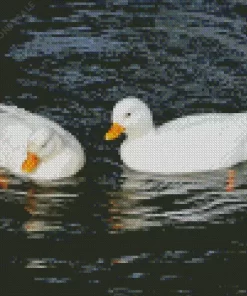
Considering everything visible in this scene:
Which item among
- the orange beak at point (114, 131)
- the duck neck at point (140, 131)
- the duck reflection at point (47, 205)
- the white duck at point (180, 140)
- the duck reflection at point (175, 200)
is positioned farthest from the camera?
the duck neck at point (140, 131)

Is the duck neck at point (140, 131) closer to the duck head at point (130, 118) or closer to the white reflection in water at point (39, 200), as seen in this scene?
the duck head at point (130, 118)

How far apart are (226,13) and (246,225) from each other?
533 cm

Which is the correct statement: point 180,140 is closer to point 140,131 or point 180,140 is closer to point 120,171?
point 140,131

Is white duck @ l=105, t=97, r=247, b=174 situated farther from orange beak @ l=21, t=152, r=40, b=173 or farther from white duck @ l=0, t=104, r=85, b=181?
orange beak @ l=21, t=152, r=40, b=173

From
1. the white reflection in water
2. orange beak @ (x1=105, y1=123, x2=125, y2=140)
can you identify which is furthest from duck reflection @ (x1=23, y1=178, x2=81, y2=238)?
orange beak @ (x1=105, y1=123, x2=125, y2=140)

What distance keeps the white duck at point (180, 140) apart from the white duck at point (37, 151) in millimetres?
502

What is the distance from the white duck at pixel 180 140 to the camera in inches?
533

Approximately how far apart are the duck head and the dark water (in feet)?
1.07

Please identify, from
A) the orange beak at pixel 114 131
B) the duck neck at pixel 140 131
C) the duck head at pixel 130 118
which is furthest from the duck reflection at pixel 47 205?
the duck neck at pixel 140 131

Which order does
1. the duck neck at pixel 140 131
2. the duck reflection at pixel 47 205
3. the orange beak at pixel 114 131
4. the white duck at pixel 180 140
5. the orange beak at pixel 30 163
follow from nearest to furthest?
the duck reflection at pixel 47 205, the orange beak at pixel 30 163, the white duck at pixel 180 140, the orange beak at pixel 114 131, the duck neck at pixel 140 131

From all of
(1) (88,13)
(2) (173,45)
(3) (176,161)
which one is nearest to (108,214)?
(3) (176,161)

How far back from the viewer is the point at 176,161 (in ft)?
44.3

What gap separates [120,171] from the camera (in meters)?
13.6

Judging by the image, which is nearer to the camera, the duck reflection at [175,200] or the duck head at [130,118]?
the duck reflection at [175,200]
